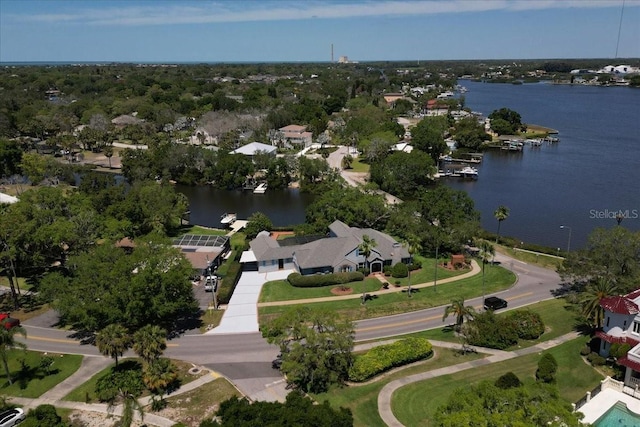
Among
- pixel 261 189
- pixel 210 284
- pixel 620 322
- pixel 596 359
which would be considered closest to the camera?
pixel 596 359

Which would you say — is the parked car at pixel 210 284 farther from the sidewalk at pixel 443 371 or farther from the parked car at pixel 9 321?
the sidewalk at pixel 443 371

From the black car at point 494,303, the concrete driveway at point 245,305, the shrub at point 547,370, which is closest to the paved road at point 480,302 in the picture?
the black car at point 494,303

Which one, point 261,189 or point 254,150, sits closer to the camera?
point 261,189

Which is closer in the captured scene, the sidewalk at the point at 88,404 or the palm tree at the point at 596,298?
the sidewalk at the point at 88,404

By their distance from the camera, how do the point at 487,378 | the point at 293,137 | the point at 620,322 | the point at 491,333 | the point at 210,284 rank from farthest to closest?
→ the point at 293,137
the point at 210,284
the point at 491,333
the point at 620,322
the point at 487,378

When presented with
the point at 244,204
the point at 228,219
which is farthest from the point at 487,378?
the point at 244,204

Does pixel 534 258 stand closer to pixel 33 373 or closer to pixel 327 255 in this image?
pixel 327 255

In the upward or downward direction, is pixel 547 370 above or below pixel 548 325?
above
